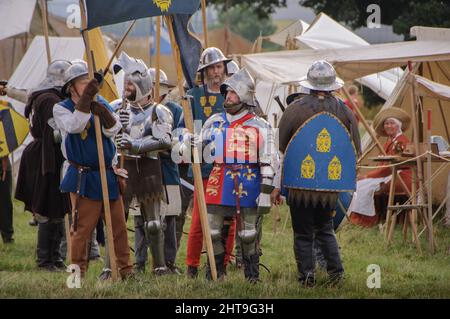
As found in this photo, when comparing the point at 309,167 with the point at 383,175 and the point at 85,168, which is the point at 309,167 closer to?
the point at 85,168

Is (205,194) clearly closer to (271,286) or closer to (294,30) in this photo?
(271,286)

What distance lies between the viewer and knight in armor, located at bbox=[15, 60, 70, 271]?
9148mm

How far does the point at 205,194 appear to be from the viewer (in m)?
8.09

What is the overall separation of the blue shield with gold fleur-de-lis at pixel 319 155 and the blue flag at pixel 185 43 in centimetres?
99

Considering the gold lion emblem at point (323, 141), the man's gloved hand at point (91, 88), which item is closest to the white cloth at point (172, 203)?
the gold lion emblem at point (323, 141)

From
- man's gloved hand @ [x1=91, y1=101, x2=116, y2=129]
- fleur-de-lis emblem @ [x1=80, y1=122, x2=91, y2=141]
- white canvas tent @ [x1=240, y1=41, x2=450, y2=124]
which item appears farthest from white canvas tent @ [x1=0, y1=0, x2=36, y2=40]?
man's gloved hand @ [x1=91, y1=101, x2=116, y2=129]

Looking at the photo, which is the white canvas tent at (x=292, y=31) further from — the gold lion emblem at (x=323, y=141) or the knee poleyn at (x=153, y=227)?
the gold lion emblem at (x=323, y=141)

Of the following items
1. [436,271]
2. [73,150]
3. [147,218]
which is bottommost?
[436,271]

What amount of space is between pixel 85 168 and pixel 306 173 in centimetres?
161

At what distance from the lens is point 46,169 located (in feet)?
29.9

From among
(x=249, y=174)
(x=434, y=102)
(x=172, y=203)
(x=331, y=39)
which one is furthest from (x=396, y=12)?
(x=249, y=174)

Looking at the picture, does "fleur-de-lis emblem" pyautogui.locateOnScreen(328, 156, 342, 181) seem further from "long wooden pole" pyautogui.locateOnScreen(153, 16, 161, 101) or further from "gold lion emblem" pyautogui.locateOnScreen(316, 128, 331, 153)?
"long wooden pole" pyautogui.locateOnScreen(153, 16, 161, 101)

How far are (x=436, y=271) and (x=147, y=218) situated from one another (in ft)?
8.33

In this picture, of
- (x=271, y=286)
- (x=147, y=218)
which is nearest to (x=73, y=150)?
(x=147, y=218)
